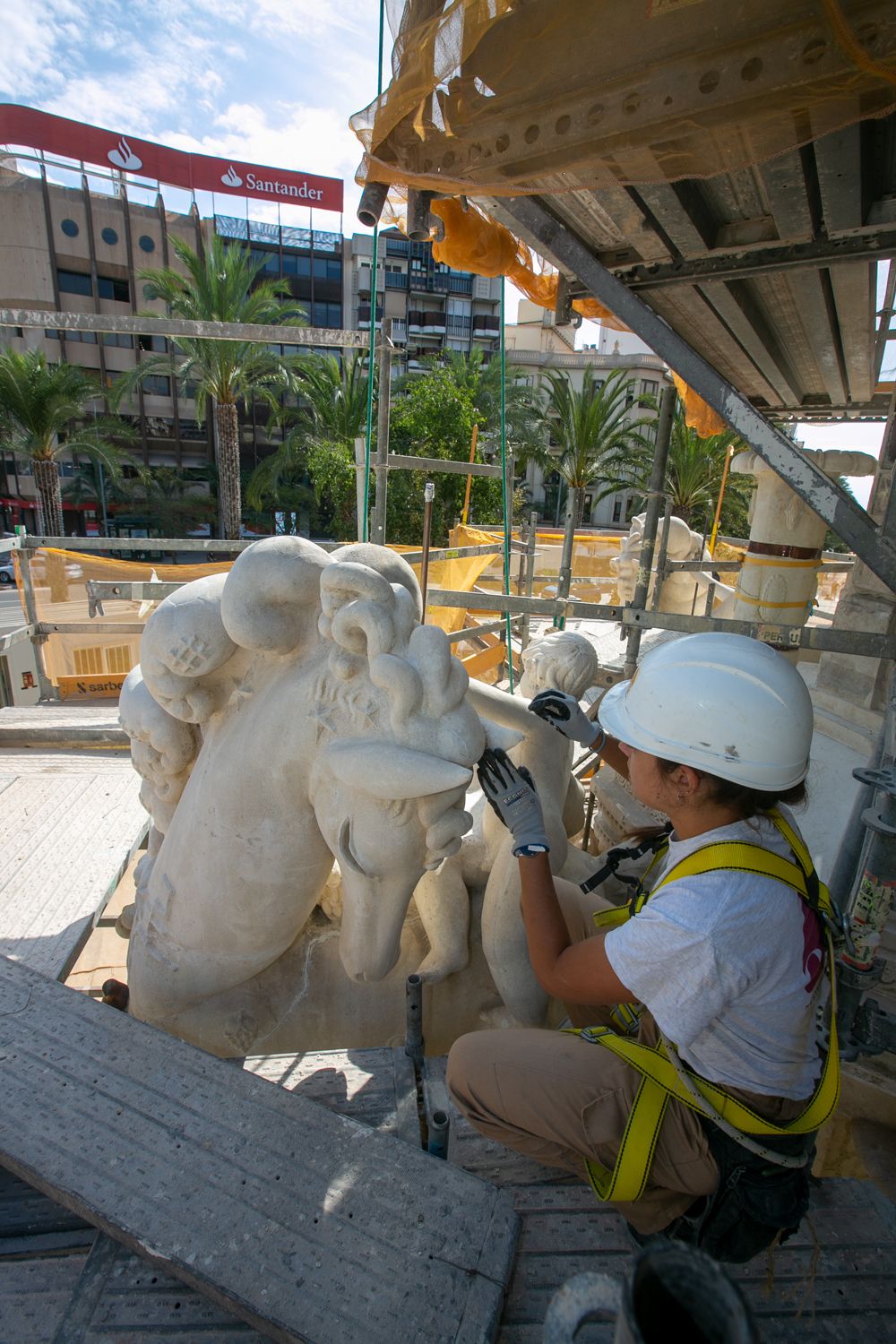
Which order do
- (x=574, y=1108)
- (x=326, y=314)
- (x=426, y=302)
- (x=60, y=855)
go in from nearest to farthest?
(x=574, y=1108)
(x=60, y=855)
(x=326, y=314)
(x=426, y=302)

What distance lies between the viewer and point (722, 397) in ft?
10.1

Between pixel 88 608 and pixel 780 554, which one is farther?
pixel 88 608

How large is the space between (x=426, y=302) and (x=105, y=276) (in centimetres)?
1672

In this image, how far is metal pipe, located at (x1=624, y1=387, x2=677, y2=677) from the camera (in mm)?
4855

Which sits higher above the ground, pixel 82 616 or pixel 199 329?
pixel 199 329

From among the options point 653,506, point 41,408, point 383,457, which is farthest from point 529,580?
point 41,408

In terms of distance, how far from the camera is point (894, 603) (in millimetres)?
5090

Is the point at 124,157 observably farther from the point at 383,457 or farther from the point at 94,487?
the point at 383,457

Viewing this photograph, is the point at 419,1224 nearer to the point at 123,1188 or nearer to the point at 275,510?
the point at 123,1188

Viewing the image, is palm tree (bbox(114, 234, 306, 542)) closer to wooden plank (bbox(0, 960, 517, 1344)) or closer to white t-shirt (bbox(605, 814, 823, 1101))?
wooden plank (bbox(0, 960, 517, 1344))

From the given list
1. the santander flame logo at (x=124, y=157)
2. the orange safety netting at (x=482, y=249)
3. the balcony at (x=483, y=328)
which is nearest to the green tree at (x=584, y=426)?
the orange safety netting at (x=482, y=249)

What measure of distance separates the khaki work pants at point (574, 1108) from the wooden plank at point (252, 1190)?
0.17 m

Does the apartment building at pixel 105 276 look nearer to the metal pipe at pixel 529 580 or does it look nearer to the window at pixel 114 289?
the window at pixel 114 289

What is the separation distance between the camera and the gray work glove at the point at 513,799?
6.17ft
